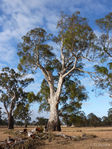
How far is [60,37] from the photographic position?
20.0m

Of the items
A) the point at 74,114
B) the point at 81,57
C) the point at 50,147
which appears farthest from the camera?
the point at 74,114

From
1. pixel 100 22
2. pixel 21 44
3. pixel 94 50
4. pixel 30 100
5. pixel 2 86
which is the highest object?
pixel 100 22

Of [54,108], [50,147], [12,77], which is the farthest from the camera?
[12,77]

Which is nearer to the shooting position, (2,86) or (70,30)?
(70,30)

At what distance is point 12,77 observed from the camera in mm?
27797

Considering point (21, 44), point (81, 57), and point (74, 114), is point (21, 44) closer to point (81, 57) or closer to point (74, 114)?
point (81, 57)

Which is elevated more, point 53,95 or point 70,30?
point 70,30

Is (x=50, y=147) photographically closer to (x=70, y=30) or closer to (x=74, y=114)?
(x=70, y=30)

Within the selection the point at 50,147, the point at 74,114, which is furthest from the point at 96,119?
the point at 50,147

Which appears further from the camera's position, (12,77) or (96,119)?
(96,119)

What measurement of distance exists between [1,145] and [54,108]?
36.8 ft

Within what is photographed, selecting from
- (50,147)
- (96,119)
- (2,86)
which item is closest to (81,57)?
(50,147)

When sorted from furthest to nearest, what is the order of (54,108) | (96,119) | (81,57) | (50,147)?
(96,119), (81,57), (54,108), (50,147)

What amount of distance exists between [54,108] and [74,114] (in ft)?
23.2
